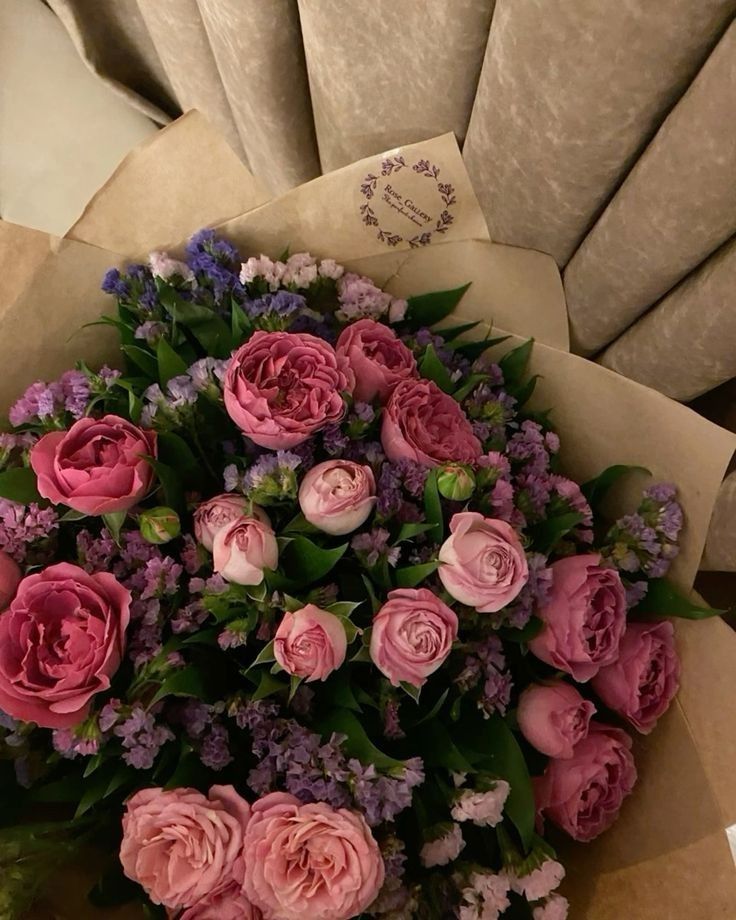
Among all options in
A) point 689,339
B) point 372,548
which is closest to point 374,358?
point 372,548

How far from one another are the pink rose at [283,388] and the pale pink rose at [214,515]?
0.14 ft

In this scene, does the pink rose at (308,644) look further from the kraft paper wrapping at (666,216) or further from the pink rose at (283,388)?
the kraft paper wrapping at (666,216)

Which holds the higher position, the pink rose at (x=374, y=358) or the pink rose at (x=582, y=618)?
the pink rose at (x=374, y=358)

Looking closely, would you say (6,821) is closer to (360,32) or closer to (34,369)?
(34,369)

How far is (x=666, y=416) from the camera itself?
63 cm

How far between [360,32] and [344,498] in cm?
39

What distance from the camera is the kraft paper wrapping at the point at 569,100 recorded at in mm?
498

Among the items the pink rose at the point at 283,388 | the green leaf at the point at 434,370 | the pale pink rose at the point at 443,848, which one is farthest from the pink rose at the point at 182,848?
the green leaf at the point at 434,370

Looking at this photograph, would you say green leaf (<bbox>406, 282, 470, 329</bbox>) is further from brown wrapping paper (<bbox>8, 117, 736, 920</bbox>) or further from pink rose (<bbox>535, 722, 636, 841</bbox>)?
pink rose (<bbox>535, 722, 636, 841</bbox>)

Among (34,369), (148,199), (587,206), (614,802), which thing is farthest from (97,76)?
(614,802)

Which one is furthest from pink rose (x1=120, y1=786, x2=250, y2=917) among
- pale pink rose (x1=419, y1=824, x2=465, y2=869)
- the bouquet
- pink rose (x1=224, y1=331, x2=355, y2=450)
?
pink rose (x1=224, y1=331, x2=355, y2=450)

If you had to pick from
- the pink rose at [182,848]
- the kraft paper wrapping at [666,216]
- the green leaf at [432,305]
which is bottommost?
the pink rose at [182,848]

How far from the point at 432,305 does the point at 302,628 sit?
33cm

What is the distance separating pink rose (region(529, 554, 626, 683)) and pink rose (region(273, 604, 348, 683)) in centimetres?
16
